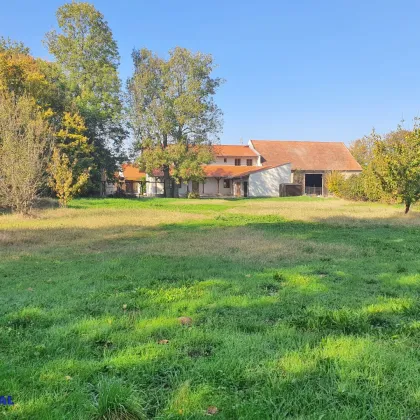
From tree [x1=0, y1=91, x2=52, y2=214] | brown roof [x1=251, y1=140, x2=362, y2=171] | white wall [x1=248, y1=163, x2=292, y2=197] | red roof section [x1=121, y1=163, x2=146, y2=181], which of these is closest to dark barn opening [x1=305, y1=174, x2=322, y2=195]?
brown roof [x1=251, y1=140, x2=362, y2=171]

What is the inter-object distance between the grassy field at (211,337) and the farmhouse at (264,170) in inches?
1808

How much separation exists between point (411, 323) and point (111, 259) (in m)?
6.30

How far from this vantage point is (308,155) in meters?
60.6

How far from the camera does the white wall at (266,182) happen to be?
5356 cm

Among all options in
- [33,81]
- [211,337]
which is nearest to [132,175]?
[33,81]

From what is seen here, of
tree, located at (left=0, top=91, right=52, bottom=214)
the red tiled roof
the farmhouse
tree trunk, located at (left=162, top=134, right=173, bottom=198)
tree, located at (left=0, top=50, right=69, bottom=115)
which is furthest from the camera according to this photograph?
the red tiled roof

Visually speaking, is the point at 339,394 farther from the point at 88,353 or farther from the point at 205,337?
the point at 88,353

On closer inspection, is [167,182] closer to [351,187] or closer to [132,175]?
[132,175]

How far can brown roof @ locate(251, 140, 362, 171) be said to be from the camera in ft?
191

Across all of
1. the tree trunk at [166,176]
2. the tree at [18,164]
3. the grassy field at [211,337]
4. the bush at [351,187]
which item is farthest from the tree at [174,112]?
the grassy field at [211,337]

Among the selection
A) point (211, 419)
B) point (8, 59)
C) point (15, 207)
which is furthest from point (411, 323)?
point (8, 59)

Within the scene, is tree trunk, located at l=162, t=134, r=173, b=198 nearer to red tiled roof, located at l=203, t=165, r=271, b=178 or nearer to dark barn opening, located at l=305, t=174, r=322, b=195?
red tiled roof, located at l=203, t=165, r=271, b=178

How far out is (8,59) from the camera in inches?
1166

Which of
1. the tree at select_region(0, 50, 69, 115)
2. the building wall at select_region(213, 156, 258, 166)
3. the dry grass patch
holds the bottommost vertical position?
the dry grass patch
